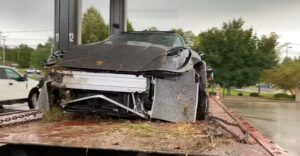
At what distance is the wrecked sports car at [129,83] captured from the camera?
16.3 feet

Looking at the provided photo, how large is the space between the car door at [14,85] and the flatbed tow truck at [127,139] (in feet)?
29.8

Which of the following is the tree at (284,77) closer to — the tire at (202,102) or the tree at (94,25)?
the tree at (94,25)

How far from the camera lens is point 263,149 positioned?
12.0 ft

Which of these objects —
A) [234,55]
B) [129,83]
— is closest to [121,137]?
[129,83]

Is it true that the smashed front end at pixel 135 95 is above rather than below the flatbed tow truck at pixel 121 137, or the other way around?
above

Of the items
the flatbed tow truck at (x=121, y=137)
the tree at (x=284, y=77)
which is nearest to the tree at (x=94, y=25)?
the tree at (x=284, y=77)

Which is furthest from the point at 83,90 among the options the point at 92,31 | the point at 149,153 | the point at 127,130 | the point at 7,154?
the point at 92,31

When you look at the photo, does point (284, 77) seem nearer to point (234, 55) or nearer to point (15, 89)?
point (234, 55)

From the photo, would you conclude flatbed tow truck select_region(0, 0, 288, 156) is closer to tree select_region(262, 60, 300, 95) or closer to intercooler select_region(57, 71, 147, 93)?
intercooler select_region(57, 71, 147, 93)

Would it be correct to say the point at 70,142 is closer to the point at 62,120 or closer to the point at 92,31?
the point at 62,120

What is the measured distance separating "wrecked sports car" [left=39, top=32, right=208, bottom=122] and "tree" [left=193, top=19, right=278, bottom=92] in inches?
1169

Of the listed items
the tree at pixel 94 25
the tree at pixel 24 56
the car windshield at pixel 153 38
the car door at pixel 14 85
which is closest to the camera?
the car windshield at pixel 153 38

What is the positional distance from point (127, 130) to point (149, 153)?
1034mm

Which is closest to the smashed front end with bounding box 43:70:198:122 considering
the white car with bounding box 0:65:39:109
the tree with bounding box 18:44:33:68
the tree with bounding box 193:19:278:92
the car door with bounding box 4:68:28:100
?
the white car with bounding box 0:65:39:109
